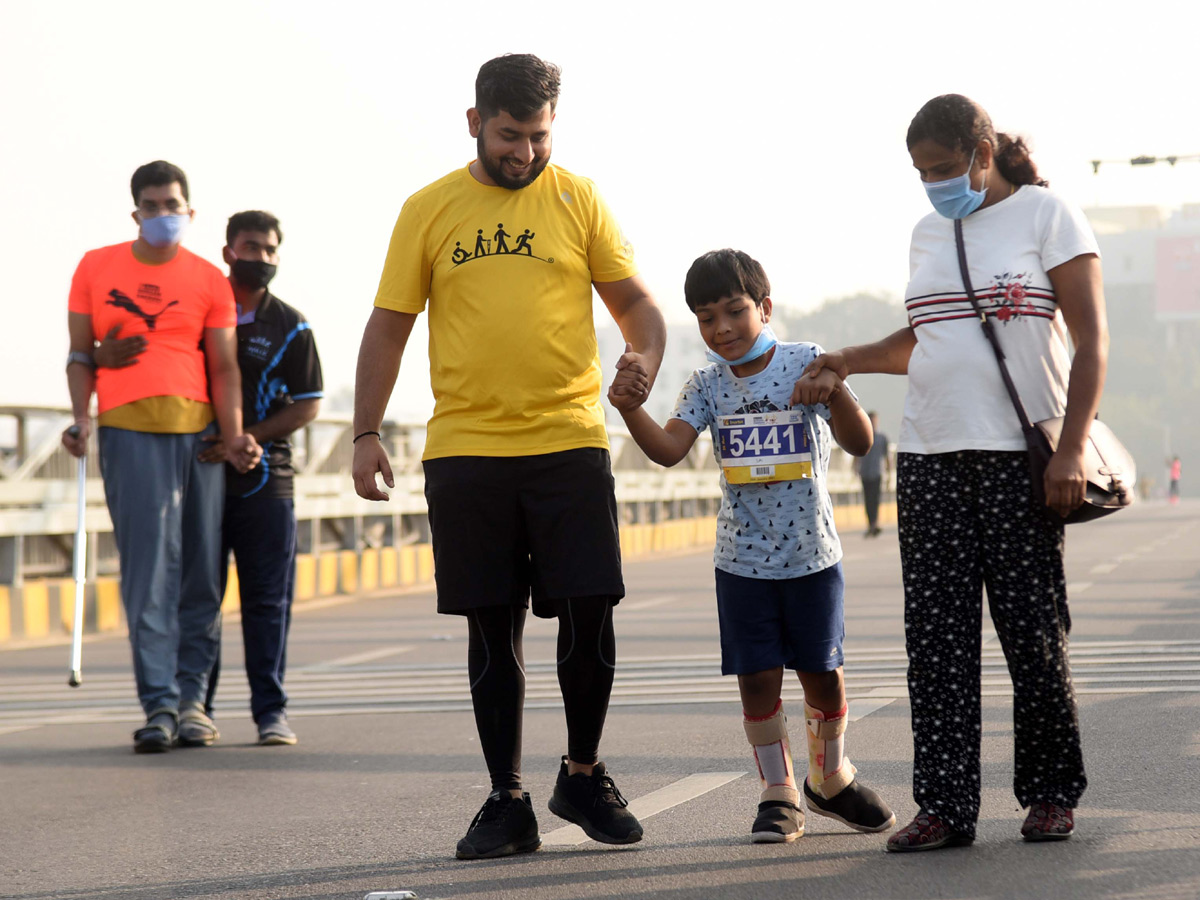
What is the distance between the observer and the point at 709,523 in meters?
30.5

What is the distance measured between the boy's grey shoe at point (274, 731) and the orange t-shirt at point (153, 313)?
126 cm

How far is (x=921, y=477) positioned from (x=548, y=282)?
3.38ft

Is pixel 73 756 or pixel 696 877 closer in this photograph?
pixel 696 877

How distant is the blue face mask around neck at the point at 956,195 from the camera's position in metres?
4.29

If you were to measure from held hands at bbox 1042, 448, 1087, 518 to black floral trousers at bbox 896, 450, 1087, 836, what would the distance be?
11cm

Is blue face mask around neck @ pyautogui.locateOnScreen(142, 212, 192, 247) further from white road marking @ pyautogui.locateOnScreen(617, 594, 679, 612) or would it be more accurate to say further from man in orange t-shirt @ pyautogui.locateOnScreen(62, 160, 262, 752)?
white road marking @ pyautogui.locateOnScreen(617, 594, 679, 612)

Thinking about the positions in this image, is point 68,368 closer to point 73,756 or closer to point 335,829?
point 73,756

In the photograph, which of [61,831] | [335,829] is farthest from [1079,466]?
[61,831]

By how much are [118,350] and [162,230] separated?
1.64 ft

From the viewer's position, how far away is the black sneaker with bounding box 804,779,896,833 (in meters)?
4.62

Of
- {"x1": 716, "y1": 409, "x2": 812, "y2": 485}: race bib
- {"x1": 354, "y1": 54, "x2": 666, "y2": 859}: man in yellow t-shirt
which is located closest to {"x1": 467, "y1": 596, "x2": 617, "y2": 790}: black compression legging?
{"x1": 354, "y1": 54, "x2": 666, "y2": 859}: man in yellow t-shirt

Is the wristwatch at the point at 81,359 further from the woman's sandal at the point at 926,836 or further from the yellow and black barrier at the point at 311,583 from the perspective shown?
the woman's sandal at the point at 926,836

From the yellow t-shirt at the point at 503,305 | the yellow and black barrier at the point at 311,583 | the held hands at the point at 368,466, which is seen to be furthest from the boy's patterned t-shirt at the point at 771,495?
the yellow and black barrier at the point at 311,583

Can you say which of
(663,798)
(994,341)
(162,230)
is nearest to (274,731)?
(162,230)
